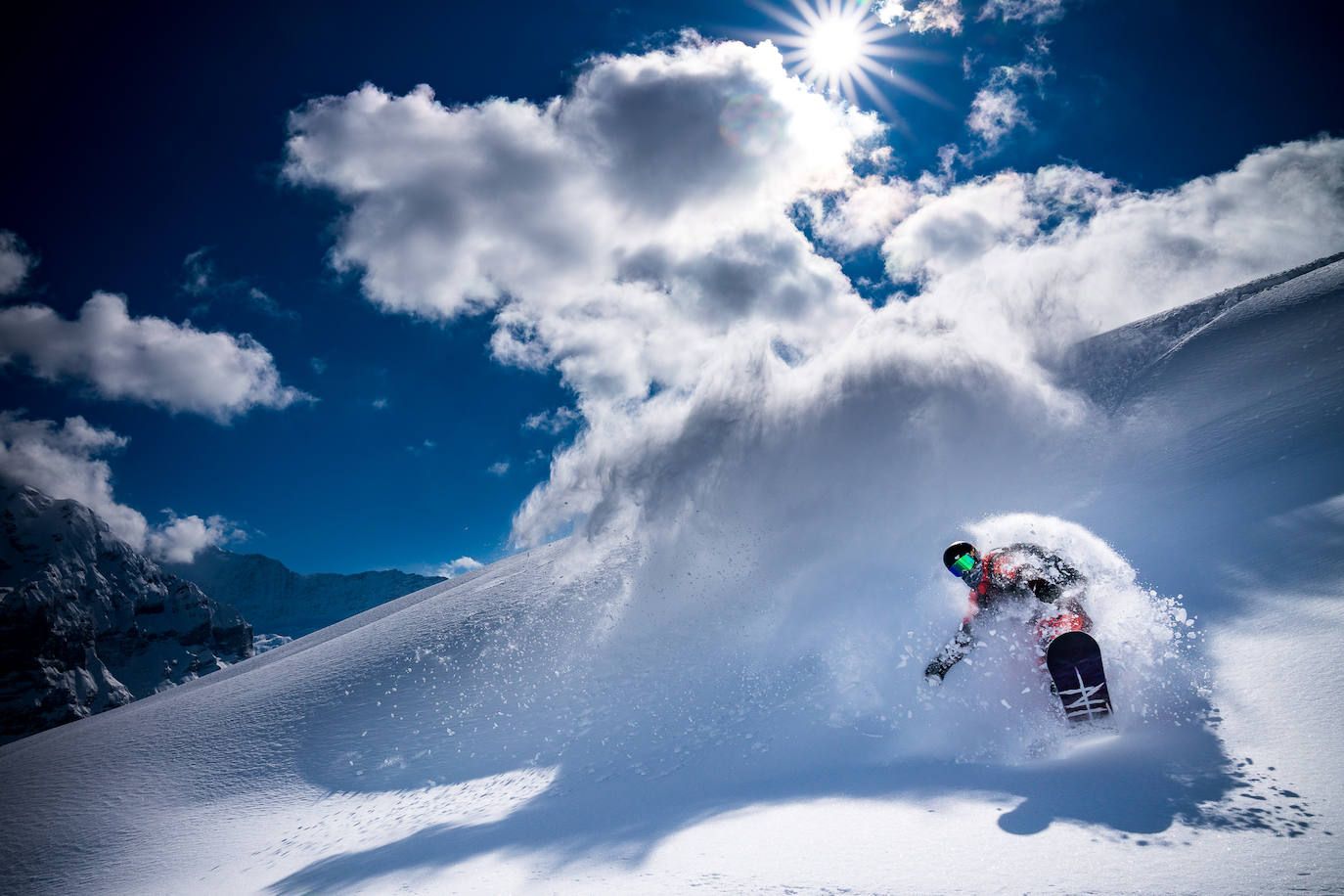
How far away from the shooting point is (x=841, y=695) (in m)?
9.06

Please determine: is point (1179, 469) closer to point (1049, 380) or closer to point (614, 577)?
point (1049, 380)

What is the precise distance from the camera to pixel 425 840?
807cm

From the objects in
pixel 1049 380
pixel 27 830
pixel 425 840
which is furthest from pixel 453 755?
pixel 1049 380

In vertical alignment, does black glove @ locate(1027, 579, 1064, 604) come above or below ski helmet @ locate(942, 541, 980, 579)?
below

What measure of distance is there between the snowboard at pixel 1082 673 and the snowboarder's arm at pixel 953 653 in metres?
1.74

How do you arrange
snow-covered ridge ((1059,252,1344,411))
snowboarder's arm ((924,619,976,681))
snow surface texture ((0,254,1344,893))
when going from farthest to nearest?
snow-covered ridge ((1059,252,1344,411)), snowboarder's arm ((924,619,976,681)), snow surface texture ((0,254,1344,893))

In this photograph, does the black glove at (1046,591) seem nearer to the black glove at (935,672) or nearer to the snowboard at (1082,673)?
the snowboard at (1082,673)

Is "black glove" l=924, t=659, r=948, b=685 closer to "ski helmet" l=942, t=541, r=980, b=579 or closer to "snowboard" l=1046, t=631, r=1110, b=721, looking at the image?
→ "ski helmet" l=942, t=541, r=980, b=579

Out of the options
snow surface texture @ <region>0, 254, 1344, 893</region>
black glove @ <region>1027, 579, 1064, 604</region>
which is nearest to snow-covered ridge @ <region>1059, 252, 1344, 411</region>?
snow surface texture @ <region>0, 254, 1344, 893</region>

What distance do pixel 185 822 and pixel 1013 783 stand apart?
15.5m

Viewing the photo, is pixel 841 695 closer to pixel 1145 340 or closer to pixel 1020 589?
pixel 1020 589

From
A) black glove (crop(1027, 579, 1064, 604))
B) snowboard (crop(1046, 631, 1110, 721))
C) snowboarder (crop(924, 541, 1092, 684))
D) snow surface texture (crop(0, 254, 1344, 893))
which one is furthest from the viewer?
black glove (crop(1027, 579, 1064, 604))

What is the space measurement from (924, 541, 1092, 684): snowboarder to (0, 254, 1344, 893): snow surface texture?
1.63 ft

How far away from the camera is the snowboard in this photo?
6.03 meters
